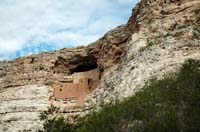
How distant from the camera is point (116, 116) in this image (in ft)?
64.4

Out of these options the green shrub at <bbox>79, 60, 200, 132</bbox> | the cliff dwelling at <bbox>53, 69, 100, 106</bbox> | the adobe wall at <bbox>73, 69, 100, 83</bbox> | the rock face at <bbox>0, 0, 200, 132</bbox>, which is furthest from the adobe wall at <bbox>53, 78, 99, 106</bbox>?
the green shrub at <bbox>79, 60, 200, 132</bbox>

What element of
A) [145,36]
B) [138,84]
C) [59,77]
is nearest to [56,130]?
[138,84]

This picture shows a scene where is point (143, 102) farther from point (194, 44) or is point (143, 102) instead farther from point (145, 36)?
point (145, 36)

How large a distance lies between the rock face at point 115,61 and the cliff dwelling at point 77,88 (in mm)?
527

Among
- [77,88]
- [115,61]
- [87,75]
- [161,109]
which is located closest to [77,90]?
[77,88]

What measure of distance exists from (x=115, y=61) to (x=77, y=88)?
3.46 meters

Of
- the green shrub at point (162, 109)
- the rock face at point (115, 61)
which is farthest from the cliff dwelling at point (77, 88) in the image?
the green shrub at point (162, 109)

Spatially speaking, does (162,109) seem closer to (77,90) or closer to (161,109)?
→ (161,109)

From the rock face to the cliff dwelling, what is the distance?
527 millimetres

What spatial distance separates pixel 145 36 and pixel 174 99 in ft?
28.9

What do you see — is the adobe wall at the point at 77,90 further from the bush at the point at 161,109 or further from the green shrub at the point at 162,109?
the green shrub at the point at 162,109

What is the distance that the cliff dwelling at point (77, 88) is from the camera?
109 ft

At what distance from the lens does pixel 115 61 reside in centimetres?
3153

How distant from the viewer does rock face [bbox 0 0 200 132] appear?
24.6m
